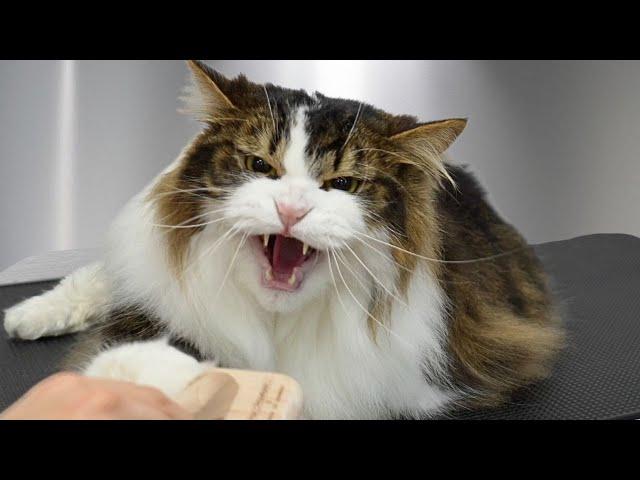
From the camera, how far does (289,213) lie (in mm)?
1251

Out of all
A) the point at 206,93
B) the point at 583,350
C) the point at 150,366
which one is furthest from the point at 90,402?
the point at 583,350

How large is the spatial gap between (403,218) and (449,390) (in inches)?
15.5

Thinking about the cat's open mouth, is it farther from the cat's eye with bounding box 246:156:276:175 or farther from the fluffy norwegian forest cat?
the cat's eye with bounding box 246:156:276:175

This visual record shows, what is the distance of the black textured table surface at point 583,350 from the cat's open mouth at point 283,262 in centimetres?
47

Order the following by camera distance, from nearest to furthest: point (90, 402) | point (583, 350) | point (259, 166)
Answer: point (90, 402), point (259, 166), point (583, 350)

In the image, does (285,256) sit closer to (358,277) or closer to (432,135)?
(358,277)

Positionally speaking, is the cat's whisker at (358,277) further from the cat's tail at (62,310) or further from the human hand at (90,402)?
the cat's tail at (62,310)

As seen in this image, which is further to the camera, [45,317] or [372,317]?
[45,317]

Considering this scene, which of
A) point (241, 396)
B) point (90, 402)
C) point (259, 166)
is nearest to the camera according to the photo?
point (90, 402)

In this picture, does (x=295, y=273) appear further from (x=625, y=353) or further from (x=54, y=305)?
(x=625, y=353)

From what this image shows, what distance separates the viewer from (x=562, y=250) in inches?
105

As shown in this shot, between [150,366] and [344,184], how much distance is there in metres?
0.45

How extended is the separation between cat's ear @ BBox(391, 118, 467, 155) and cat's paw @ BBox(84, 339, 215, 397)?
527 millimetres

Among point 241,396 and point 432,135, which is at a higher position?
point 432,135
